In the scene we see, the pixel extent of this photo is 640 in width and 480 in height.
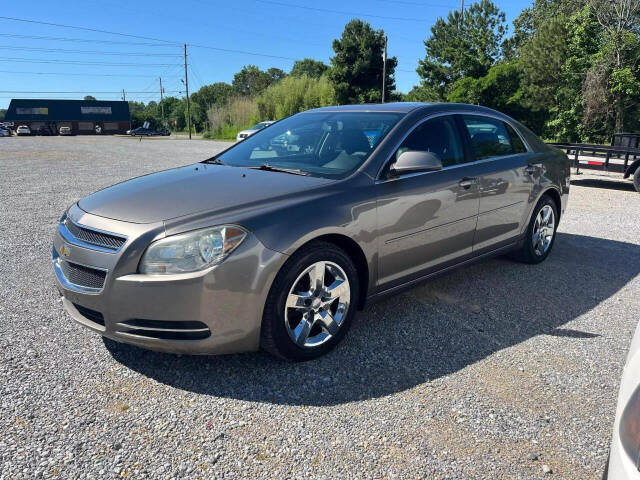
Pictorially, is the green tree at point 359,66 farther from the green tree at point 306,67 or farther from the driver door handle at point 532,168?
the green tree at point 306,67

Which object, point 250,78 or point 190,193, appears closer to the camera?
point 190,193

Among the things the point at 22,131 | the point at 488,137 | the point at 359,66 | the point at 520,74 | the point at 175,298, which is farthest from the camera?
the point at 22,131

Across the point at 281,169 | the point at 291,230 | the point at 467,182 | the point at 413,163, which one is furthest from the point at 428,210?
the point at 291,230

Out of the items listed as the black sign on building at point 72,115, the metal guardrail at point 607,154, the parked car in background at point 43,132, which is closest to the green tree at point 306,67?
the black sign on building at point 72,115

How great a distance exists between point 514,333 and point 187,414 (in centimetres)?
235

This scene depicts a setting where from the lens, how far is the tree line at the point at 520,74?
963 inches

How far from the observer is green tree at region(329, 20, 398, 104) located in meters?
40.1

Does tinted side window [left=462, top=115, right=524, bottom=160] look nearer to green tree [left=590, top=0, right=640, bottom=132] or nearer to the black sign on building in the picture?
green tree [left=590, top=0, right=640, bottom=132]

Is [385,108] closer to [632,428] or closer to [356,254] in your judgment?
[356,254]

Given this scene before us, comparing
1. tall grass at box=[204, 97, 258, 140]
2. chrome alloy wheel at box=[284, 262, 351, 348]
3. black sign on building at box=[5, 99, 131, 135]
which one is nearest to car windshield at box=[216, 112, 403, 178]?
chrome alloy wheel at box=[284, 262, 351, 348]

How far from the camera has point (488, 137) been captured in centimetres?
454

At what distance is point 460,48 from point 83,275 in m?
37.3

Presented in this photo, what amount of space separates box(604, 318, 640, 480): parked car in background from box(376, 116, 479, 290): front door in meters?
2.01

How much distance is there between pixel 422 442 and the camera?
2.42m
